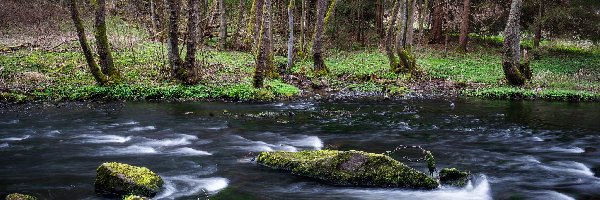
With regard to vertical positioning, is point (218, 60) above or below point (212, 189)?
above

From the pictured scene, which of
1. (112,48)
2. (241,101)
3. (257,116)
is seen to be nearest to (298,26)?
(112,48)

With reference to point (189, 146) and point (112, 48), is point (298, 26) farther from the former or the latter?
point (189, 146)

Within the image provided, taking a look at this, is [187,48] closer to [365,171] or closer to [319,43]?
[319,43]

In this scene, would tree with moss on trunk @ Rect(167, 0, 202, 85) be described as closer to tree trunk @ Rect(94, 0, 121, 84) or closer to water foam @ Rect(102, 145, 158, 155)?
tree trunk @ Rect(94, 0, 121, 84)

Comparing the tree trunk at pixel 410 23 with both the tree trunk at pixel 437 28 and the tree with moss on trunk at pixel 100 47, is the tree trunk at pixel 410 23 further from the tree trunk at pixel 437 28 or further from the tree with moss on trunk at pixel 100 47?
the tree with moss on trunk at pixel 100 47

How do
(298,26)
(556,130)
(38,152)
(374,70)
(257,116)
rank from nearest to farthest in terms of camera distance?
(38,152) < (556,130) < (257,116) < (374,70) < (298,26)

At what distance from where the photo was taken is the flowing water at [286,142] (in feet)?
31.3

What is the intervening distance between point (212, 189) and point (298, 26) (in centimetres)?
3513

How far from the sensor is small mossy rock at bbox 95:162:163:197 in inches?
336

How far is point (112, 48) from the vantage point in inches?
1179

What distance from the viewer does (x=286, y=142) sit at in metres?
13.5

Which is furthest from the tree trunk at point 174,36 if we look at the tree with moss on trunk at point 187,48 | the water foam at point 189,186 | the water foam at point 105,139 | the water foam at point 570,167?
the water foam at point 570,167

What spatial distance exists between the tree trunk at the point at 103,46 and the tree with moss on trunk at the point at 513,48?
17.3 m

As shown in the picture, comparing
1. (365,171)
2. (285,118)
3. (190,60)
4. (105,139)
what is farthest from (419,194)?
(190,60)
